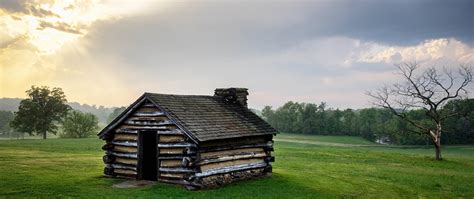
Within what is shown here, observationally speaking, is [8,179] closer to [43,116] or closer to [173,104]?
[173,104]

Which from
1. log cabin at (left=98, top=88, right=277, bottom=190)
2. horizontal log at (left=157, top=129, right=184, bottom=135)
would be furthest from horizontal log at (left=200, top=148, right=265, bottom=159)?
horizontal log at (left=157, top=129, right=184, bottom=135)

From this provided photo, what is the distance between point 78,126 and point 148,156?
56.6m

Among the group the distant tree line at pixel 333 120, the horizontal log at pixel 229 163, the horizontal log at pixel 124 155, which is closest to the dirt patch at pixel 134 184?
the horizontal log at pixel 124 155

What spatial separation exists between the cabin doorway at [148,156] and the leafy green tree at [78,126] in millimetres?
55423

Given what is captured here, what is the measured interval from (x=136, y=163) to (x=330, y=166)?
46.9 feet

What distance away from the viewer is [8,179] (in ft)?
61.0

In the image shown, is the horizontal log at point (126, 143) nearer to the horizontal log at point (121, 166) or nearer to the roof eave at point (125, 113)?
the roof eave at point (125, 113)

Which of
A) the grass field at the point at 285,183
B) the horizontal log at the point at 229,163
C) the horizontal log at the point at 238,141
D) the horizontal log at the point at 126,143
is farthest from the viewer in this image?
the horizontal log at the point at 126,143

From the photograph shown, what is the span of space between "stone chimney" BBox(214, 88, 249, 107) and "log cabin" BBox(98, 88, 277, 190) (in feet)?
5.34

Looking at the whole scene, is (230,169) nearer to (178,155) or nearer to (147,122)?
(178,155)

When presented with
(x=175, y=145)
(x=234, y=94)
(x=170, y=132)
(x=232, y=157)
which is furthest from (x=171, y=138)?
(x=234, y=94)

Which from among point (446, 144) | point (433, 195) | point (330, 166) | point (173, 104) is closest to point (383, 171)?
point (330, 166)

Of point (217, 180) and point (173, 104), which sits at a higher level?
point (173, 104)

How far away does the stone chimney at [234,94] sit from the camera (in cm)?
2345
